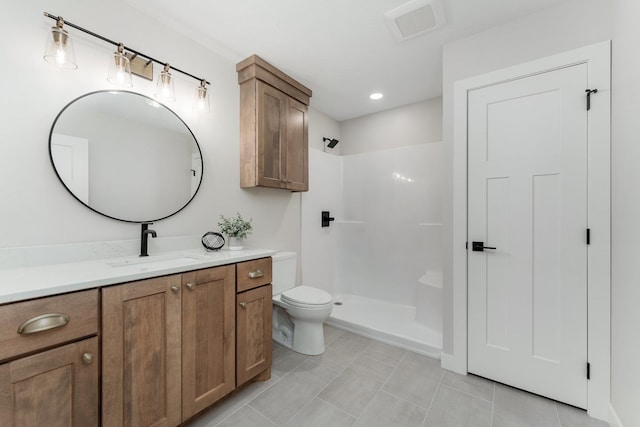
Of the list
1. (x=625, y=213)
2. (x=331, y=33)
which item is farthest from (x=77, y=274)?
(x=625, y=213)

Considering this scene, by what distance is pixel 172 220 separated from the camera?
5.96 feet

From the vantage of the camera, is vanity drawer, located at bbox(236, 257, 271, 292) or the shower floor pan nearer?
vanity drawer, located at bbox(236, 257, 271, 292)

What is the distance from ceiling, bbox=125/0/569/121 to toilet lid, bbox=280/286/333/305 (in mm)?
2018

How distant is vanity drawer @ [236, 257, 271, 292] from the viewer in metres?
1.63

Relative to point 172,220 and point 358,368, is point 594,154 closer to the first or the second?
point 358,368

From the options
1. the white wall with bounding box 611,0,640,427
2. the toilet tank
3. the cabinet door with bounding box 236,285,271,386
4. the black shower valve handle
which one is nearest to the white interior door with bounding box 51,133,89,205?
the cabinet door with bounding box 236,285,271,386

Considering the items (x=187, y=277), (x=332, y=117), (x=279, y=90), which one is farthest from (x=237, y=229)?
(x=332, y=117)

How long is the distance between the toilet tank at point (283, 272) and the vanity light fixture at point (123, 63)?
4.52 feet

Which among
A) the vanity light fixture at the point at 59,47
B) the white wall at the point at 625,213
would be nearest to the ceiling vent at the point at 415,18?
the white wall at the point at 625,213

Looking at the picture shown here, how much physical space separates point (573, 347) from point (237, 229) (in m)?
2.36

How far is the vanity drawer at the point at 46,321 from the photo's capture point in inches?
33.8

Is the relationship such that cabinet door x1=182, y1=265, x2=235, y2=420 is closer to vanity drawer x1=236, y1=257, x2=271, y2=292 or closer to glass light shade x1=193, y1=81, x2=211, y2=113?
vanity drawer x1=236, y1=257, x2=271, y2=292

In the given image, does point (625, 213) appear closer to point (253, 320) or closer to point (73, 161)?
point (253, 320)

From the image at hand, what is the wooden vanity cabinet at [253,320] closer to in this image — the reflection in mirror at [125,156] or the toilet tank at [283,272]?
the toilet tank at [283,272]
